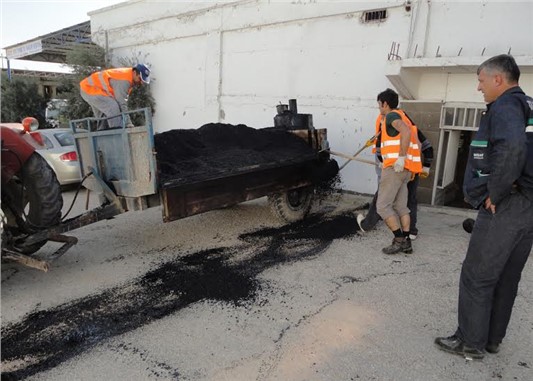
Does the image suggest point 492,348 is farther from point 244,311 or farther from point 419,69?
point 419,69

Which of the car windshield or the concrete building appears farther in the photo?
the car windshield

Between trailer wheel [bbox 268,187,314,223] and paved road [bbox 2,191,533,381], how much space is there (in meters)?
0.54

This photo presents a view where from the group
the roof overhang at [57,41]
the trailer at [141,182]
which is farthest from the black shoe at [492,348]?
the roof overhang at [57,41]

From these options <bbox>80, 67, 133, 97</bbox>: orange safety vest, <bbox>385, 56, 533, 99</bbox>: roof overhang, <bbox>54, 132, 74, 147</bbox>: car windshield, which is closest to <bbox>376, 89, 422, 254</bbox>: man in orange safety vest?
<bbox>385, 56, 533, 99</bbox>: roof overhang

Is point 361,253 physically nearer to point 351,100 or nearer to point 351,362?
point 351,362

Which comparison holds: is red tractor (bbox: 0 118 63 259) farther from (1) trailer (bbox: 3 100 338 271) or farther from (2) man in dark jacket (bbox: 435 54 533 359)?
(2) man in dark jacket (bbox: 435 54 533 359)

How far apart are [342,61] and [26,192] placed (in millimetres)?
6189

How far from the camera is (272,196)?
5.89m

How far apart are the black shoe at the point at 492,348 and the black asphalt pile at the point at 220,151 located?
2966 mm

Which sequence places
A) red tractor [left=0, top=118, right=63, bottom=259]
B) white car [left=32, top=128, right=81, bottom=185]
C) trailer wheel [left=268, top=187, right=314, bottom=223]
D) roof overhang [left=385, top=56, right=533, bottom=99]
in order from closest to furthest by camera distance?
red tractor [left=0, top=118, right=63, bottom=259]
trailer wheel [left=268, top=187, right=314, bottom=223]
roof overhang [left=385, top=56, right=533, bottom=99]
white car [left=32, top=128, right=81, bottom=185]

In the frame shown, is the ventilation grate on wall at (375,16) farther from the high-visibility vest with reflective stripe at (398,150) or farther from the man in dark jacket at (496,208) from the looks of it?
the man in dark jacket at (496,208)

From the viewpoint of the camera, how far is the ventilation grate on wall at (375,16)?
7457 millimetres

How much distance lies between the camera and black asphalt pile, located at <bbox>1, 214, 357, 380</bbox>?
9.46 ft

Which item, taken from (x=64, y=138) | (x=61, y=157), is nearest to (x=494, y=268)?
(x=61, y=157)
